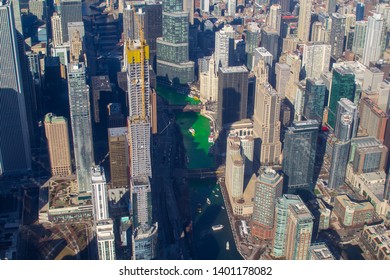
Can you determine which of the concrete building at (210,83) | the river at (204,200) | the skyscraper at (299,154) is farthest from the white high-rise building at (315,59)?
the skyscraper at (299,154)

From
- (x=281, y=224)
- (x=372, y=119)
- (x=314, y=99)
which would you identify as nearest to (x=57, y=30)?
(x=314, y=99)

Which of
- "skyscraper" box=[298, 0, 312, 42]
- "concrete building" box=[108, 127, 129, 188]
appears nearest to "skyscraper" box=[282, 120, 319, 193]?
"concrete building" box=[108, 127, 129, 188]

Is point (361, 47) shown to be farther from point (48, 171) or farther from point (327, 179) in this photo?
point (48, 171)

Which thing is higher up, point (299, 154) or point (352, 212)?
point (299, 154)

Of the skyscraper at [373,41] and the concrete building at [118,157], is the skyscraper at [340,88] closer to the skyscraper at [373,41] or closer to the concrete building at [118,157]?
the skyscraper at [373,41]

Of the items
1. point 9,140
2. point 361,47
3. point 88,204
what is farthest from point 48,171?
point 361,47

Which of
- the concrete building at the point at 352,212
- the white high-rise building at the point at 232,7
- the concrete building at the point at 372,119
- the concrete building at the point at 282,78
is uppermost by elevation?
the white high-rise building at the point at 232,7

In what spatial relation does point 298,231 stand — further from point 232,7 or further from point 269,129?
point 232,7
